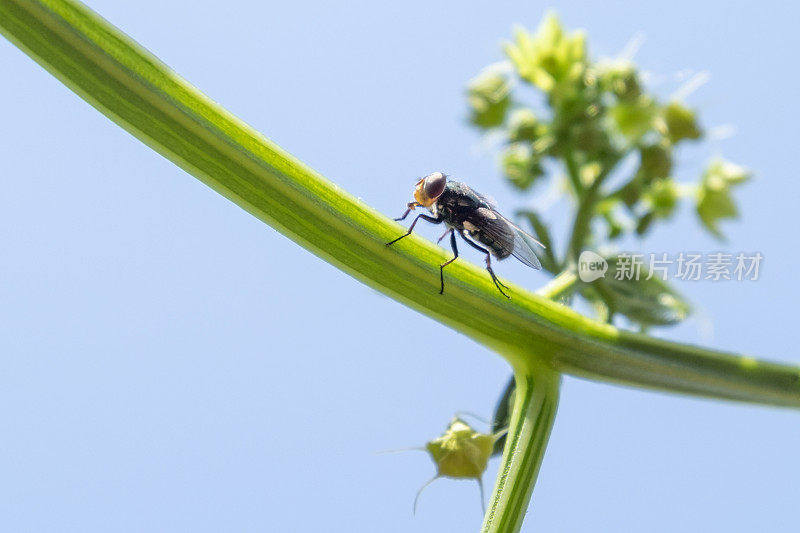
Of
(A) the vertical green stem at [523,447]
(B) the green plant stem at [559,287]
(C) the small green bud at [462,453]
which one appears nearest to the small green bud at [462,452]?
(C) the small green bud at [462,453]

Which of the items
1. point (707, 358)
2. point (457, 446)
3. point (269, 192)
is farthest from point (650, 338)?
point (269, 192)

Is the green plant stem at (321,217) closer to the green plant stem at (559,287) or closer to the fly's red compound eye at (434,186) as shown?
the green plant stem at (559,287)

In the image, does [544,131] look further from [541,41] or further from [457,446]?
[457,446]

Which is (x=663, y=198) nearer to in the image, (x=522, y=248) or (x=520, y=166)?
(x=520, y=166)

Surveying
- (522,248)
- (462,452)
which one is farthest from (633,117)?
(462,452)

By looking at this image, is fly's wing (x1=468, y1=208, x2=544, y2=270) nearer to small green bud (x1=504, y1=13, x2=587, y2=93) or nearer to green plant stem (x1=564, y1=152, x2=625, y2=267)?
green plant stem (x1=564, y1=152, x2=625, y2=267)
